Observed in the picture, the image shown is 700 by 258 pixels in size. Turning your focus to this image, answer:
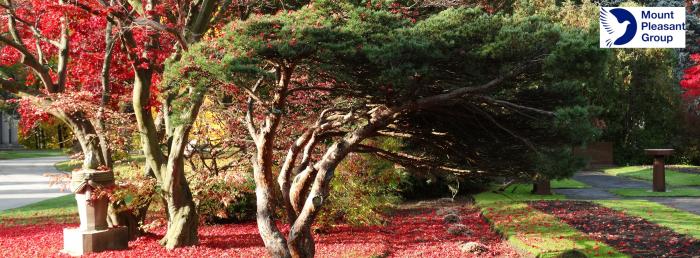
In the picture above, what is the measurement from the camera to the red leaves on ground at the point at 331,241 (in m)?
9.08

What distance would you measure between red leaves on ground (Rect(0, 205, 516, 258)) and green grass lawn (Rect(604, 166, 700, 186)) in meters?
9.04

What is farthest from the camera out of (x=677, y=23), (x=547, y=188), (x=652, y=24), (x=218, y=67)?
(x=677, y=23)

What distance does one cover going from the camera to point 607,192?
16656 mm

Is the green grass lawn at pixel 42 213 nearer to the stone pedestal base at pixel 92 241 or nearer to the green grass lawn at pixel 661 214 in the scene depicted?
the stone pedestal base at pixel 92 241

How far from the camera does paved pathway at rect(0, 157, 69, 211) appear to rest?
1648cm

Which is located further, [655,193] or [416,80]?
[655,193]

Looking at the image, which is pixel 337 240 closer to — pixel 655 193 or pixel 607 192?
pixel 607 192

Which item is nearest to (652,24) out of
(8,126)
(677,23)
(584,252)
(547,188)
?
(677,23)

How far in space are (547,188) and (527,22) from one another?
10.4 meters

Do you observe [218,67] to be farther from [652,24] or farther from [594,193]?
[652,24]

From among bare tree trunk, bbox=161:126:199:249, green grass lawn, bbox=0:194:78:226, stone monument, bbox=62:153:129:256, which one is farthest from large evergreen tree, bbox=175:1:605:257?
green grass lawn, bbox=0:194:78:226

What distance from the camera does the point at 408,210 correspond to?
46.2ft

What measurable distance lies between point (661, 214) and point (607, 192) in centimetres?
474

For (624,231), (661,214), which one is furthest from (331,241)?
(661,214)
